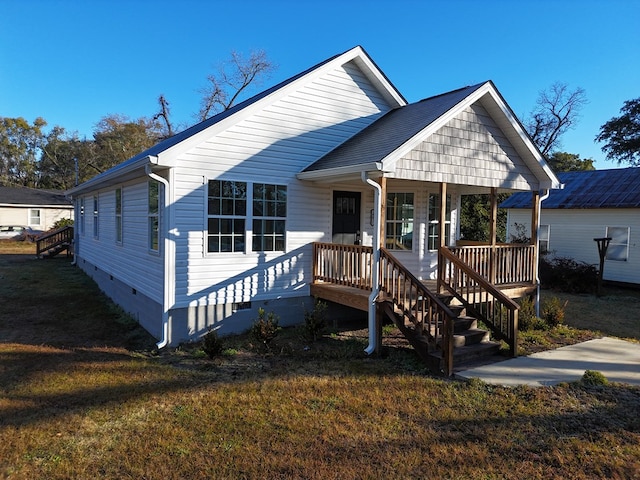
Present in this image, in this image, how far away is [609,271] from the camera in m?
16.0

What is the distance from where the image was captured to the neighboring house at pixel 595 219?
15453 millimetres

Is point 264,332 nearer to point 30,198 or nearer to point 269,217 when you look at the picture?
point 269,217

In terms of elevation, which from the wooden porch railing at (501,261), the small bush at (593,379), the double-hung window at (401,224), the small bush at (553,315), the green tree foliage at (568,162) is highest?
the green tree foliage at (568,162)

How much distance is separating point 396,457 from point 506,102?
711 centimetres

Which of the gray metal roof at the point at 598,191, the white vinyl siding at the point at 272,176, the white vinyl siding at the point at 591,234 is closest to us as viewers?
the white vinyl siding at the point at 272,176

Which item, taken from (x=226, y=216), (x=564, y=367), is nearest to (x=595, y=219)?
(x=564, y=367)

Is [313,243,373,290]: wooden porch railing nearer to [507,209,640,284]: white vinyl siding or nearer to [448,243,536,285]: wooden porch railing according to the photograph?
[448,243,536,285]: wooden porch railing

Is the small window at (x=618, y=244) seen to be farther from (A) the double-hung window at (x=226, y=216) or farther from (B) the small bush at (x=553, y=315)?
(A) the double-hung window at (x=226, y=216)

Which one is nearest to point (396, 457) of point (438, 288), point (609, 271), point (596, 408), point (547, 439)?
point (547, 439)

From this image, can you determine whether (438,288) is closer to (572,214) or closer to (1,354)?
(1,354)

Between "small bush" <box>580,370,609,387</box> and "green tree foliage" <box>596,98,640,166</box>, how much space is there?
117 feet

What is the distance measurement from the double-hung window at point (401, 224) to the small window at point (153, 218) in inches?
202

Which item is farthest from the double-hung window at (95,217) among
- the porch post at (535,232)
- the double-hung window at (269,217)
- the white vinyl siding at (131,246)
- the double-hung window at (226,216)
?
the porch post at (535,232)

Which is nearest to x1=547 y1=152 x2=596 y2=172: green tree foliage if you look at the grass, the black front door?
the black front door
